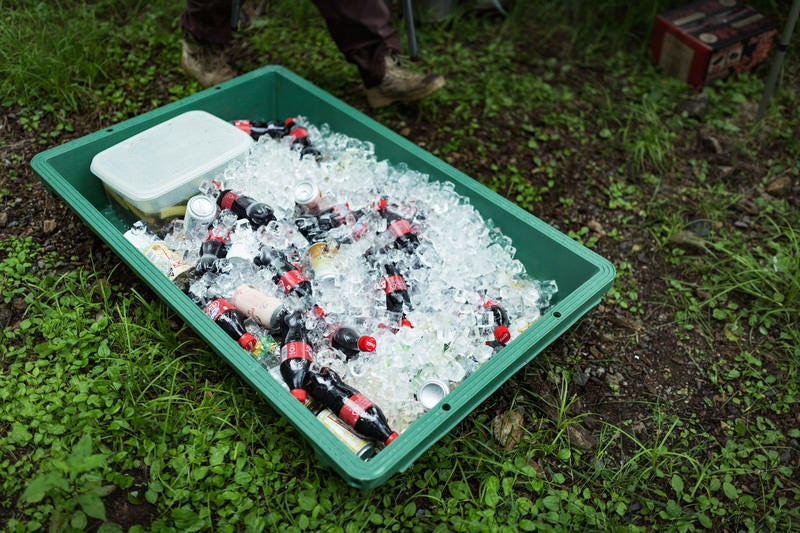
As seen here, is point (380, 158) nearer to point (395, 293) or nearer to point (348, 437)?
point (395, 293)

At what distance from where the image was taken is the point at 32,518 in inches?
73.6

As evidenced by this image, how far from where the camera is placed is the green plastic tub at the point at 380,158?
1812 mm

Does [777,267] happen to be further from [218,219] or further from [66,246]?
[66,246]

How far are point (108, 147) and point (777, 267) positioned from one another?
122 inches

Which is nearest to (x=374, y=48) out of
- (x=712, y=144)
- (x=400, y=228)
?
(x=400, y=228)

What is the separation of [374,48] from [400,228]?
113 cm

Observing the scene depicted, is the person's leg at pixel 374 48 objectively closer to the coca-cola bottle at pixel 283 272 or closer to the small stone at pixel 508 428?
the coca-cola bottle at pixel 283 272

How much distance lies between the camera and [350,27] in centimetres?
305

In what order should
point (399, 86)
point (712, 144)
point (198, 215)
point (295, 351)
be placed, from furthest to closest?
point (712, 144), point (399, 86), point (198, 215), point (295, 351)

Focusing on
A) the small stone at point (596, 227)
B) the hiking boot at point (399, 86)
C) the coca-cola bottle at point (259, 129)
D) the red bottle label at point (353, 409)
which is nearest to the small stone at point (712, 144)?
the small stone at point (596, 227)

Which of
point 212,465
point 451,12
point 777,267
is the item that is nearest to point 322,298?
point 212,465

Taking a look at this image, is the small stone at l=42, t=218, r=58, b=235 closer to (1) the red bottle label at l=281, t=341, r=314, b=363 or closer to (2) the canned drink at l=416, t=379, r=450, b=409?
(1) the red bottle label at l=281, t=341, r=314, b=363

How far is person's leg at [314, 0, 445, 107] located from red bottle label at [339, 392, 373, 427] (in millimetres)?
1884

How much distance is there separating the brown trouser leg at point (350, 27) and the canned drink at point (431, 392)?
181cm
